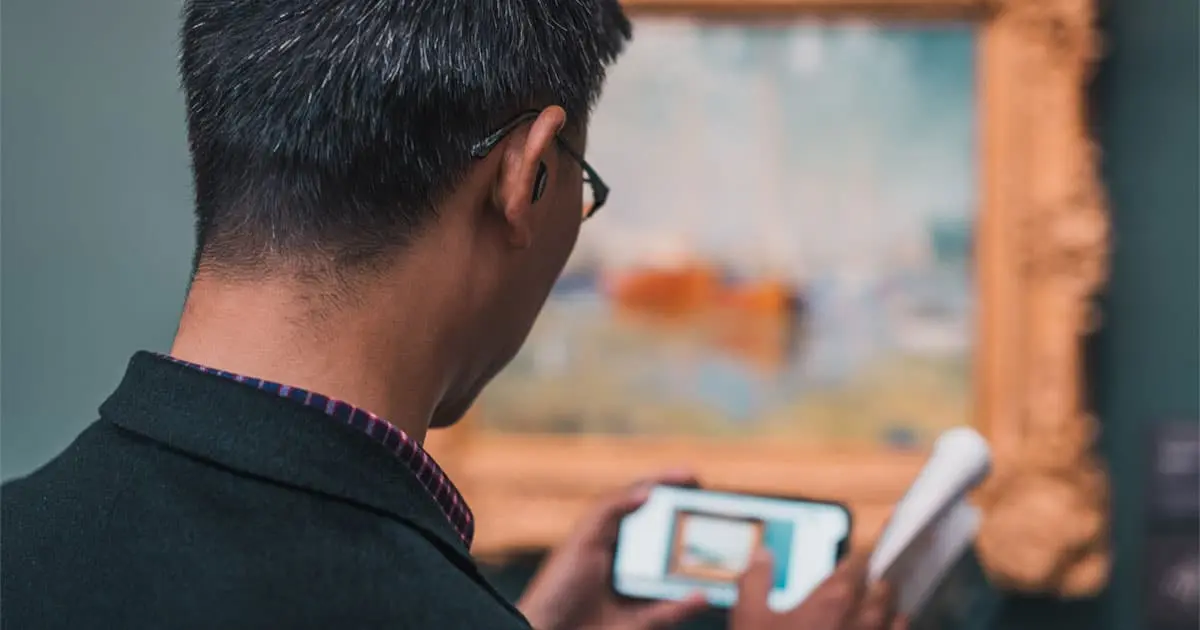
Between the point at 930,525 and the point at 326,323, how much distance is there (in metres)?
0.44

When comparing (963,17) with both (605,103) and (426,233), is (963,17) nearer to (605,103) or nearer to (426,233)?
(605,103)

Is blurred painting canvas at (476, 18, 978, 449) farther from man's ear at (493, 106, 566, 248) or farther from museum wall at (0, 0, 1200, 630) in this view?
man's ear at (493, 106, 566, 248)

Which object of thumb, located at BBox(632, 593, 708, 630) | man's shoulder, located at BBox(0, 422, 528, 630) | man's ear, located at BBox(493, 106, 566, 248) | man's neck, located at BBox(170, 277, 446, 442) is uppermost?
man's ear, located at BBox(493, 106, 566, 248)

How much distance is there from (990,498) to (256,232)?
911mm

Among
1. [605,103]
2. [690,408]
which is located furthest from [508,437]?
[605,103]

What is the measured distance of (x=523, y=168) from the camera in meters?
0.48

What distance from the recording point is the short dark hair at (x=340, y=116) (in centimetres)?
46

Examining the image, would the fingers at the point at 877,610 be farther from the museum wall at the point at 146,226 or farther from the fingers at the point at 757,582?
the museum wall at the point at 146,226

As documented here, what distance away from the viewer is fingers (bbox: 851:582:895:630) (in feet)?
2.25

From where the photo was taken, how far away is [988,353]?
1.18m

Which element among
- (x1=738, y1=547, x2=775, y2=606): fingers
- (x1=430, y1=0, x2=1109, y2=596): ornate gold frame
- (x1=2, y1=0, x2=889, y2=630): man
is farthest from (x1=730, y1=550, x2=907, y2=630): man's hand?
(x1=430, y1=0, x2=1109, y2=596): ornate gold frame

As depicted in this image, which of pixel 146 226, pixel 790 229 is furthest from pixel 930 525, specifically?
pixel 146 226

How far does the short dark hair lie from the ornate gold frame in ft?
2.45

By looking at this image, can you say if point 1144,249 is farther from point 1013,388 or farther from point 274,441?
point 274,441
